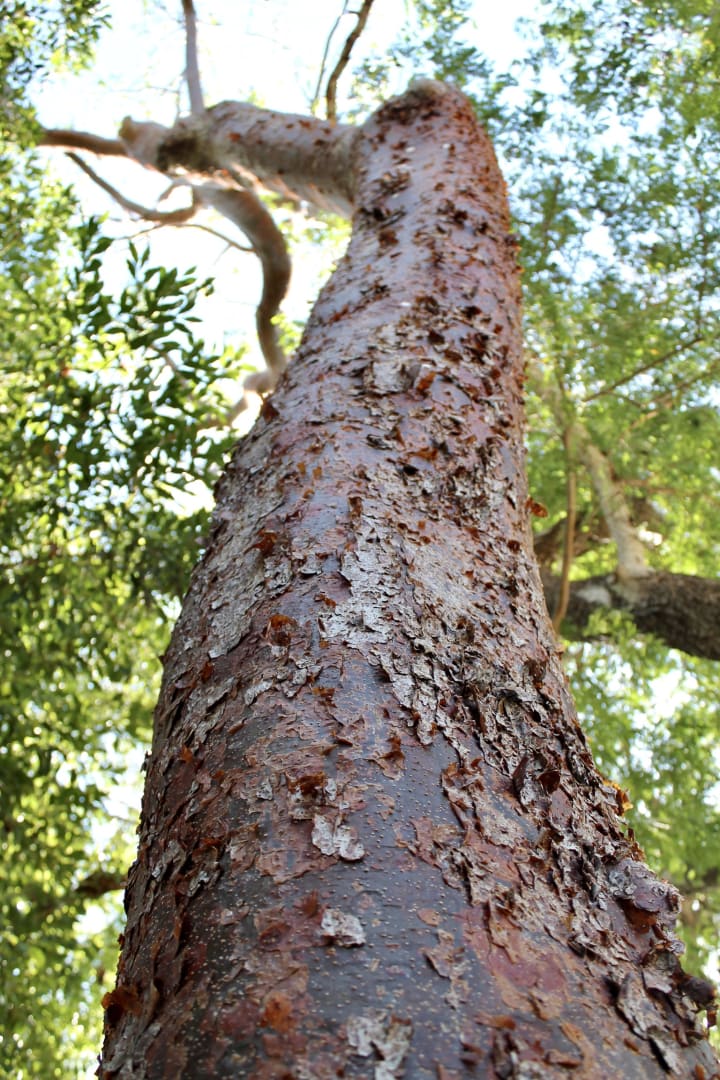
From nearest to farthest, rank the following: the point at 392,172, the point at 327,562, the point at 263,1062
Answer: the point at 263,1062 → the point at 327,562 → the point at 392,172

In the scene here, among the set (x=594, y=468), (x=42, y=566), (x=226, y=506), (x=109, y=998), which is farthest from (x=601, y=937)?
(x=594, y=468)

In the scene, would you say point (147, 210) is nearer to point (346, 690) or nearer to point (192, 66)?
point (192, 66)

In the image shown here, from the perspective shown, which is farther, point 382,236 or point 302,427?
point 382,236

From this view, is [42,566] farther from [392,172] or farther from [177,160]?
[177,160]

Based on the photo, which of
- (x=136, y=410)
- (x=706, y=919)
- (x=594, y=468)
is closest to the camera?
(x=136, y=410)

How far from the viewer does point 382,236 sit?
7.98 ft

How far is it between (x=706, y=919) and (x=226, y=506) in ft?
25.3

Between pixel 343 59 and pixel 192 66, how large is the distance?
1.13 m

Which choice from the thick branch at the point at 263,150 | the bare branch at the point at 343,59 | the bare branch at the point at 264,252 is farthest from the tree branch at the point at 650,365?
the bare branch at the point at 343,59

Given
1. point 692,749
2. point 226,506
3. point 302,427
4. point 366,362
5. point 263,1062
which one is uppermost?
point 692,749

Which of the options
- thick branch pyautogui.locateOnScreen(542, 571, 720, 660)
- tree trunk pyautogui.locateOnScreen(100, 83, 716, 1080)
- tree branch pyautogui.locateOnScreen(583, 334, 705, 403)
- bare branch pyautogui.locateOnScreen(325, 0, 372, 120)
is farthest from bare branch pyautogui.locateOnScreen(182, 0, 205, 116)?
tree trunk pyautogui.locateOnScreen(100, 83, 716, 1080)

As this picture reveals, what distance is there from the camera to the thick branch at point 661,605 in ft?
16.4

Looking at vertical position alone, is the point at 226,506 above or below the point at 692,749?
below

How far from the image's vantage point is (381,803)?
98 cm
